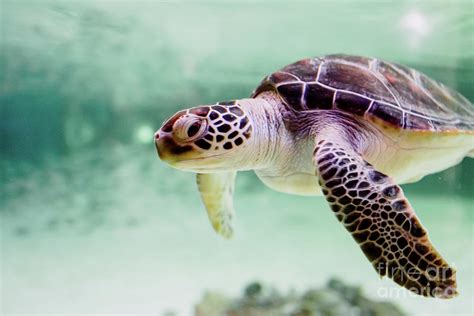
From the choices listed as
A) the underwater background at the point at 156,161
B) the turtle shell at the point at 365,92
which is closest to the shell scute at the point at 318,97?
the turtle shell at the point at 365,92

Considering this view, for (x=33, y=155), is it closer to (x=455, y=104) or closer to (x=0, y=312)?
(x=0, y=312)

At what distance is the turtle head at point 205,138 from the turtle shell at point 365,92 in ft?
1.50

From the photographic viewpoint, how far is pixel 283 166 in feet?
8.53

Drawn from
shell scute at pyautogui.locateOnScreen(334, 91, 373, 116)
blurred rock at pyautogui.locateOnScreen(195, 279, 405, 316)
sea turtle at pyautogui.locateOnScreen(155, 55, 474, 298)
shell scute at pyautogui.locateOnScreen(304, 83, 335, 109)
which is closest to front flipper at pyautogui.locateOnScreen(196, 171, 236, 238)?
sea turtle at pyautogui.locateOnScreen(155, 55, 474, 298)

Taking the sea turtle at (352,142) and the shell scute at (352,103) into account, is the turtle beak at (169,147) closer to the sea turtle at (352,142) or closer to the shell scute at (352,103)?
the sea turtle at (352,142)

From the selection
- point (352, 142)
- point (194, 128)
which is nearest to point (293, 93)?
point (352, 142)

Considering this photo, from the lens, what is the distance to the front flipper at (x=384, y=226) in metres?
1.72

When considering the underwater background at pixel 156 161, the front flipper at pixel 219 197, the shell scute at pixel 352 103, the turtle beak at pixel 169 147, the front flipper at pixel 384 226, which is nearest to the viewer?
the front flipper at pixel 384 226

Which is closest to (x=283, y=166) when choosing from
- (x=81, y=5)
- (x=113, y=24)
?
(x=81, y=5)

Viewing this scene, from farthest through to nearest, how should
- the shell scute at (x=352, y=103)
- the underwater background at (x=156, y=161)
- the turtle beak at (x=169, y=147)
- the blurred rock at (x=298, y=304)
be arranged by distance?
the underwater background at (x=156, y=161) → the blurred rock at (x=298, y=304) → the shell scute at (x=352, y=103) → the turtle beak at (x=169, y=147)

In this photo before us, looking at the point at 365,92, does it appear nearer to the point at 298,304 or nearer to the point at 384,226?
the point at 384,226

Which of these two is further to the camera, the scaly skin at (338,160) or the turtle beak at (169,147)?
the turtle beak at (169,147)

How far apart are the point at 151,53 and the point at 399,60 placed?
6.91m

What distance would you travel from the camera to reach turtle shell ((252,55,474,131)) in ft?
7.88
